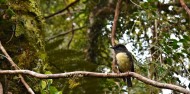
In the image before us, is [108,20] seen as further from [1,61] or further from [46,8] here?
[1,61]

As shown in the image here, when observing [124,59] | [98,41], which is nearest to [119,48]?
[124,59]

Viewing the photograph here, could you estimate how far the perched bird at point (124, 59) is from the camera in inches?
132

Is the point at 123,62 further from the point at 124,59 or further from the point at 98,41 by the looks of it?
the point at 98,41

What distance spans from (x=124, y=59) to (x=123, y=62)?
28 mm

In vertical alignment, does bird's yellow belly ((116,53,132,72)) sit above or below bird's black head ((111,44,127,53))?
below

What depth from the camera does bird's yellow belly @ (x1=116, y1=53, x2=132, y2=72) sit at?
11.1 feet

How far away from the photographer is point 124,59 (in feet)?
11.1

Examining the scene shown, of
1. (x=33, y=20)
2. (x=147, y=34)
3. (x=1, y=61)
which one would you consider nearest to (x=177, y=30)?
(x=147, y=34)

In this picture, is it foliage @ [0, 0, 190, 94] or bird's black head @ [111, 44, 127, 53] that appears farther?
bird's black head @ [111, 44, 127, 53]

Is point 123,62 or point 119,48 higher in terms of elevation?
point 119,48

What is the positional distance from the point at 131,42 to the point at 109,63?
82cm

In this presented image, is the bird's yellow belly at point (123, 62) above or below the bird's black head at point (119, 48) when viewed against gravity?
below

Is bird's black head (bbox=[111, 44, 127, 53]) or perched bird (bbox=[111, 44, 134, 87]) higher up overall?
bird's black head (bbox=[111, 44, 127, 53])

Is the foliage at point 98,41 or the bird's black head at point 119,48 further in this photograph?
the bird's black head at point 119,48
